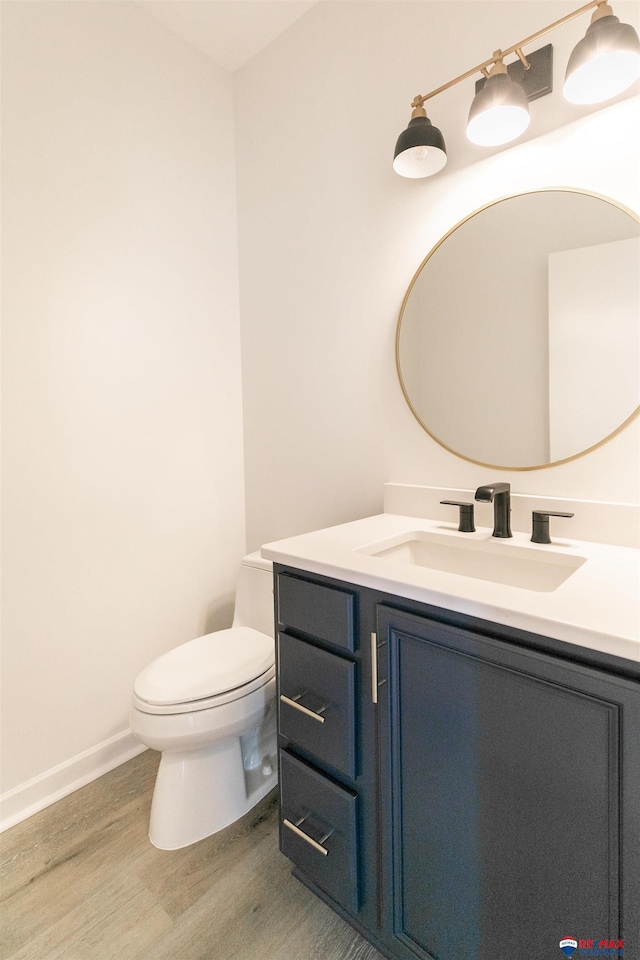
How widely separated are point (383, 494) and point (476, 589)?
84cm

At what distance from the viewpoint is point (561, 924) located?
30.1 inches

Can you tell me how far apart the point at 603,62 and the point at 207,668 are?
1793 mm

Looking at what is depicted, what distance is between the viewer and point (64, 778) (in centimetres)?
167

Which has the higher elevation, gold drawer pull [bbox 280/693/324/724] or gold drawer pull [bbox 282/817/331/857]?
gold drawer pull [bbox 280/693/324/724]

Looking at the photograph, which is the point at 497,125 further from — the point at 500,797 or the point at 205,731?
the point at 205,731

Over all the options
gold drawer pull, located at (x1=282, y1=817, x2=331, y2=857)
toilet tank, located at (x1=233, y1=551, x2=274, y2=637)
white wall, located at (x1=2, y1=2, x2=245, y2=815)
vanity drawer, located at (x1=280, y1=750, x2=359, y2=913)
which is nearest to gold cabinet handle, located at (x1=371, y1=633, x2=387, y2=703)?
vanity drawer, located at (x1=280, y1=750, x2=359, y2=913)

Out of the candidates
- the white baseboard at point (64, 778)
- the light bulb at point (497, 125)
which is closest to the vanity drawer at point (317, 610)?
the white baseboard at point (64, 778)

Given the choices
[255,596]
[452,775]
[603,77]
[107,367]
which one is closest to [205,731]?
[255,596]

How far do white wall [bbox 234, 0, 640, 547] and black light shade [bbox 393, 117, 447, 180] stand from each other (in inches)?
2.7

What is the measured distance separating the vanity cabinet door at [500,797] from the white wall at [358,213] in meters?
0.67

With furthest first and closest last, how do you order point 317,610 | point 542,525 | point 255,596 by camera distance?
point 255,596, point 542,525, point 317,610

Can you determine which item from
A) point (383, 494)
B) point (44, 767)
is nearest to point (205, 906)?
point (44, 767)

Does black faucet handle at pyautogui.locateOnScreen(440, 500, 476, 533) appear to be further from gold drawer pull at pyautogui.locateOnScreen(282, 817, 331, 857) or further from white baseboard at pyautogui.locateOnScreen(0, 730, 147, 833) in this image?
white baseboard at pyautogui.locateOnScreen(0, 730, 147, 833)

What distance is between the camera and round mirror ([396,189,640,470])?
3.92 feet
